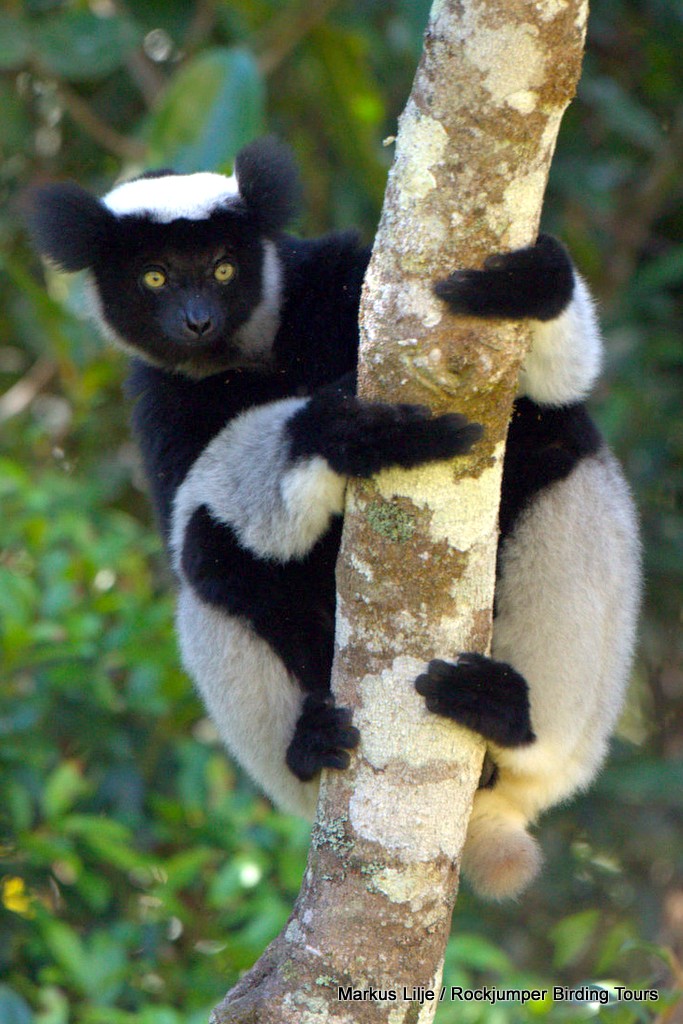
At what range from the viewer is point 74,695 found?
4492 mm

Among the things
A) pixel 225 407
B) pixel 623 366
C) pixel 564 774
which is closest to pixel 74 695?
pixel 225 407

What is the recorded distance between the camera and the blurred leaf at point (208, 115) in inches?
191

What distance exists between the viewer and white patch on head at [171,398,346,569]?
288 centimetres

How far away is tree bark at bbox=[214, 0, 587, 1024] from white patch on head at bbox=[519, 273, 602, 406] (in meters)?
0.38

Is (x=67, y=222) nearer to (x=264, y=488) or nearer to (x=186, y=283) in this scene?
(x=186, y=283)

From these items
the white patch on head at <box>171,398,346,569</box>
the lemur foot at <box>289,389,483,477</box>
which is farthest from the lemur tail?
the lemur foot at <box>289,389,483,477</box>

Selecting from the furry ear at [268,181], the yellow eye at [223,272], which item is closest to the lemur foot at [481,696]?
the yellow eye at [223,272]

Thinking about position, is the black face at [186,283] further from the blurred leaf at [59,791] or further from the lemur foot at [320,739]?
the blurred leaf at [59,791]

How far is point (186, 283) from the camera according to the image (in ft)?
12.0

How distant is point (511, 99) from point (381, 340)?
52cm

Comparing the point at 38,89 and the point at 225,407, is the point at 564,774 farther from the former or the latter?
the point at 38,89

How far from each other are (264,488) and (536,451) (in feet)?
2.38

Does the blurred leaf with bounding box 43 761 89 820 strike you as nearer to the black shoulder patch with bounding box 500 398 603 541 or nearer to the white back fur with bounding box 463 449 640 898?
the white back fur with bounding box 463 449 640 898

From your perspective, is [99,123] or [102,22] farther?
[99,123]
